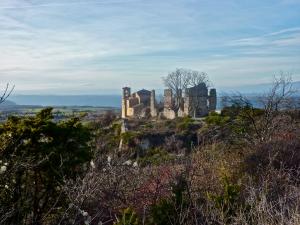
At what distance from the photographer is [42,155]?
32.5 feet

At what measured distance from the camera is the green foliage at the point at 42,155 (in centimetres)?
943

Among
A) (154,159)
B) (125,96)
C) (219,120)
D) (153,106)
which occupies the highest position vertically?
(125,96)

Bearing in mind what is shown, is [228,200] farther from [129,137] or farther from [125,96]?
[125,96]

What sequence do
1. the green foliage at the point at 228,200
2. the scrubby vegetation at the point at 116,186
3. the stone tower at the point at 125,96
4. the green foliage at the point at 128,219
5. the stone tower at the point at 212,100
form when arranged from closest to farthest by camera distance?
the green foliage at the point at 128,219 < the scrubby vegetation at the point at 116,186 < the green foliage at the point at 228,200 < the stone tower at the point at 212,100 < the stone tower at the point at 125,96

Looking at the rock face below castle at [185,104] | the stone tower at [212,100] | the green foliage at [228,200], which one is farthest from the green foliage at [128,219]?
the stone tower at [212,100]

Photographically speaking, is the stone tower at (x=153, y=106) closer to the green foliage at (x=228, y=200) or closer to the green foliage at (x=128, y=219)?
the green foliage at (x=228, y=200)

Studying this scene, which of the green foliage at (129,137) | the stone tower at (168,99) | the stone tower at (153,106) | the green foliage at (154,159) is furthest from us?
the stone tower at (153,106)

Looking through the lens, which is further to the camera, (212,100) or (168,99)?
(168,99)

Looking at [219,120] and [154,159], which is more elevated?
[219,120]

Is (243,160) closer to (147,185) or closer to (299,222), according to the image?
(147,185)

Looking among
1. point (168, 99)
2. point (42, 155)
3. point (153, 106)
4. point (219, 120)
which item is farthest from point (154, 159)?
point (153, 106)

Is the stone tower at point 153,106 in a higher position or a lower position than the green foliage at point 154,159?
higher

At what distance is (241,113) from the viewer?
22641 mm

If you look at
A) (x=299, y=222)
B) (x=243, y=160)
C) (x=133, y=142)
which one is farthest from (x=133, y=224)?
(x=133, y=142)
